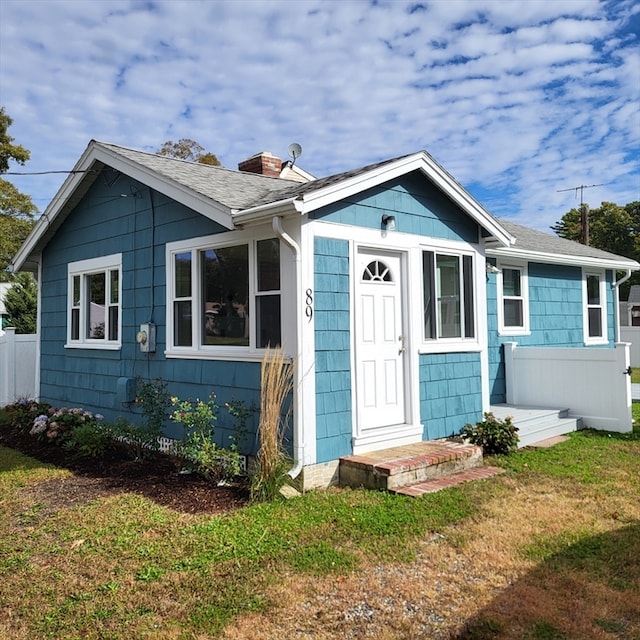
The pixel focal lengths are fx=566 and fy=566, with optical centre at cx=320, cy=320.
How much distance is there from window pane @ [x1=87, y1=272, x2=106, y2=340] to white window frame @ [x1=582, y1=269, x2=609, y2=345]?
9069mm

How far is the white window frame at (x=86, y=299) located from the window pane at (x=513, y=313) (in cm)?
627

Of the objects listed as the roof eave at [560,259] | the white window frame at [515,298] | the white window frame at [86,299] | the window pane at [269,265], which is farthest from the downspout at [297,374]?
the white window frame at [515,298]

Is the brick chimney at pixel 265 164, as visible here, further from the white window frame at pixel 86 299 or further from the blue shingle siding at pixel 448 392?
the blue shingle siding at pixel 448 392

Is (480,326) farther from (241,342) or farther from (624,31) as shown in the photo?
(624,31)

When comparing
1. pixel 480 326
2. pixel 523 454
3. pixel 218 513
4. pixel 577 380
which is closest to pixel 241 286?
pixel 218 513

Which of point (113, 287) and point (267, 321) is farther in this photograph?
point (113, 287)

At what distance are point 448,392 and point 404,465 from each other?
179cm

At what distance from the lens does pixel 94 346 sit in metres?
8.51

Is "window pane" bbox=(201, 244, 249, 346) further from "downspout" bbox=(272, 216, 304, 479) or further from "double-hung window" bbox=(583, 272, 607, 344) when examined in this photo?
"double-hung window" bbox=(583, 272, 607, 344)

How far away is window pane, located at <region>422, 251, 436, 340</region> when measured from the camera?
685 cm

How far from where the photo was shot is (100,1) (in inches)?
300

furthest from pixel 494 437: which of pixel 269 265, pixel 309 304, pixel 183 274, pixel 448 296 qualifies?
pixel 183 274

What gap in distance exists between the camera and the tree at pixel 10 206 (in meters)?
24.8

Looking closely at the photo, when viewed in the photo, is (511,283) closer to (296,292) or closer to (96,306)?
(296,292)
